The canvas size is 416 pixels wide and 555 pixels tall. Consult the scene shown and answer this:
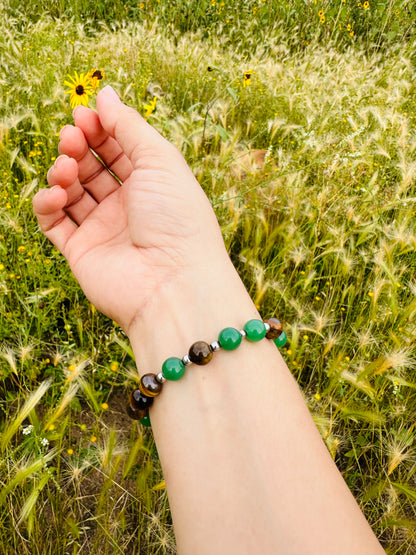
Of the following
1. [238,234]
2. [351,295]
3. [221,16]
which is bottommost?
[351,295]

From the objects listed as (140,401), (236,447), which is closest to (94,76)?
(140,401)

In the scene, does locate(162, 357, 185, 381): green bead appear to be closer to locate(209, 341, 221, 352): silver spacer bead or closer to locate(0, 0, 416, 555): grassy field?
locate(209, 341, 221, 352): silver spacer bead

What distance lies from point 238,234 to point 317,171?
78 centimetres

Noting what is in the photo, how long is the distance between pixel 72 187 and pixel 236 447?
4.10ft

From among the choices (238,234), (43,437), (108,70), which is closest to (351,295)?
(238,234)

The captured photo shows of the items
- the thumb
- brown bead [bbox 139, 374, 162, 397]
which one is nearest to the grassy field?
brown bead [bbox 139, 374, 162, 397]

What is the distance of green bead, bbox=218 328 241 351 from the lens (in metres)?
1.18

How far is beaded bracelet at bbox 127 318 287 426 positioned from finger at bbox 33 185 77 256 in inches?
30.4

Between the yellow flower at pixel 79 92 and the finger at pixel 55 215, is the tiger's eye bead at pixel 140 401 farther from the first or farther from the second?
the yellow flower at pixel 79 92

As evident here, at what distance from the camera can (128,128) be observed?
64.0 inches

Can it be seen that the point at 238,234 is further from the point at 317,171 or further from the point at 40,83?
the point at 40,83

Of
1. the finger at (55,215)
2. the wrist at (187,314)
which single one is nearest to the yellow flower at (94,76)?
the finger at (55,215)

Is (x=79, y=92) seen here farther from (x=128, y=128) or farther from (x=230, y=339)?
(x=230, y=339)

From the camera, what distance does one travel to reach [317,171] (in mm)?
2844
